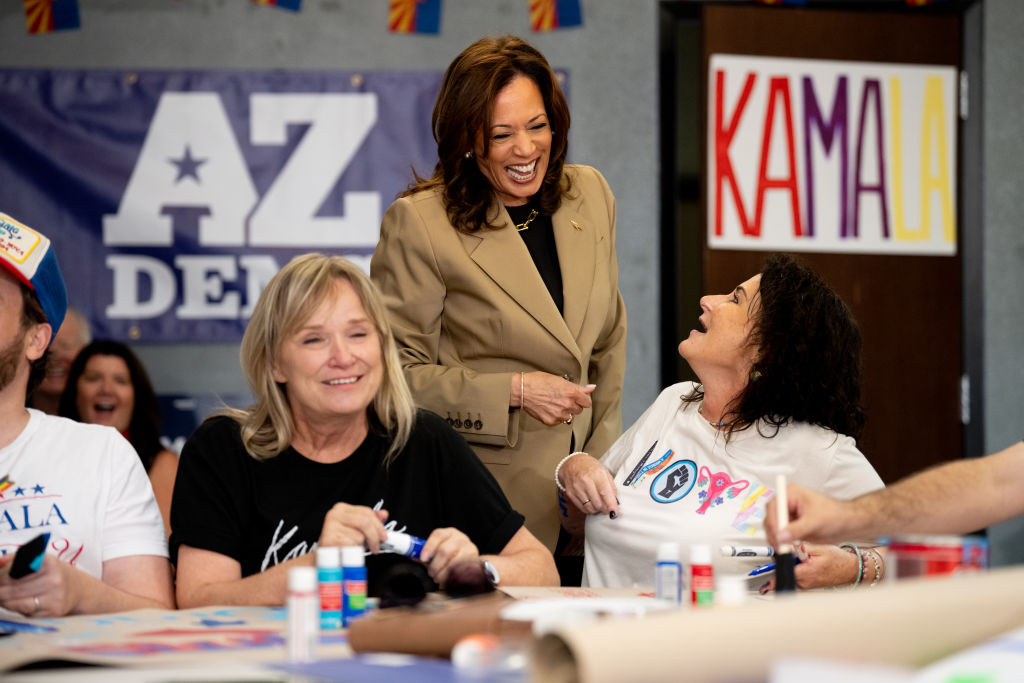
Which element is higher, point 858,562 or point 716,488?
point 716,488

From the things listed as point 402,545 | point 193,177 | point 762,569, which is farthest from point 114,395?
point 762,569

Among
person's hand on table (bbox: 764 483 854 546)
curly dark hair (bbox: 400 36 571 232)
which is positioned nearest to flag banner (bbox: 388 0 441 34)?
curly dark hair (bbox: 400 36 571 232)

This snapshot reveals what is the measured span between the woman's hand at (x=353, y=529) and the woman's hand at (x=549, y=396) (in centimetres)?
72

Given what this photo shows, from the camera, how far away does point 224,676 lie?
1078 mm

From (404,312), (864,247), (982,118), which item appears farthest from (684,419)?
(982,118)

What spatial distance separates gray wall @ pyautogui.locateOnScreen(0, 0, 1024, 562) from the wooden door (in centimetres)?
15

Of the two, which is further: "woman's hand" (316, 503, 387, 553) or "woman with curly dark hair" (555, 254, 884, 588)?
"woman with curly dark hair" (555, 254, 884, 588)

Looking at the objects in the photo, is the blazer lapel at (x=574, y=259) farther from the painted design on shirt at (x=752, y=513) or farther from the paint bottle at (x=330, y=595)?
the paint bottle at (x=330, y=595)

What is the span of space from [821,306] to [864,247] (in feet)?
7.00

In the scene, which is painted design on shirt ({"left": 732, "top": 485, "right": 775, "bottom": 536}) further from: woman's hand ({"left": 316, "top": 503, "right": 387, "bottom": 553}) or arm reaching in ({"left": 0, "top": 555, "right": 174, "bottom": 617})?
arm reaching in ({"left": 0, "top": 555, "right": 174, "bottom": 617})

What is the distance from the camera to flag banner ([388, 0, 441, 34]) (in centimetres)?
416

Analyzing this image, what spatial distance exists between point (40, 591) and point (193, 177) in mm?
2699

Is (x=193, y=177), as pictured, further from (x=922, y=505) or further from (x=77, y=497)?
(x=922, y=505)

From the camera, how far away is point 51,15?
4.09 m
